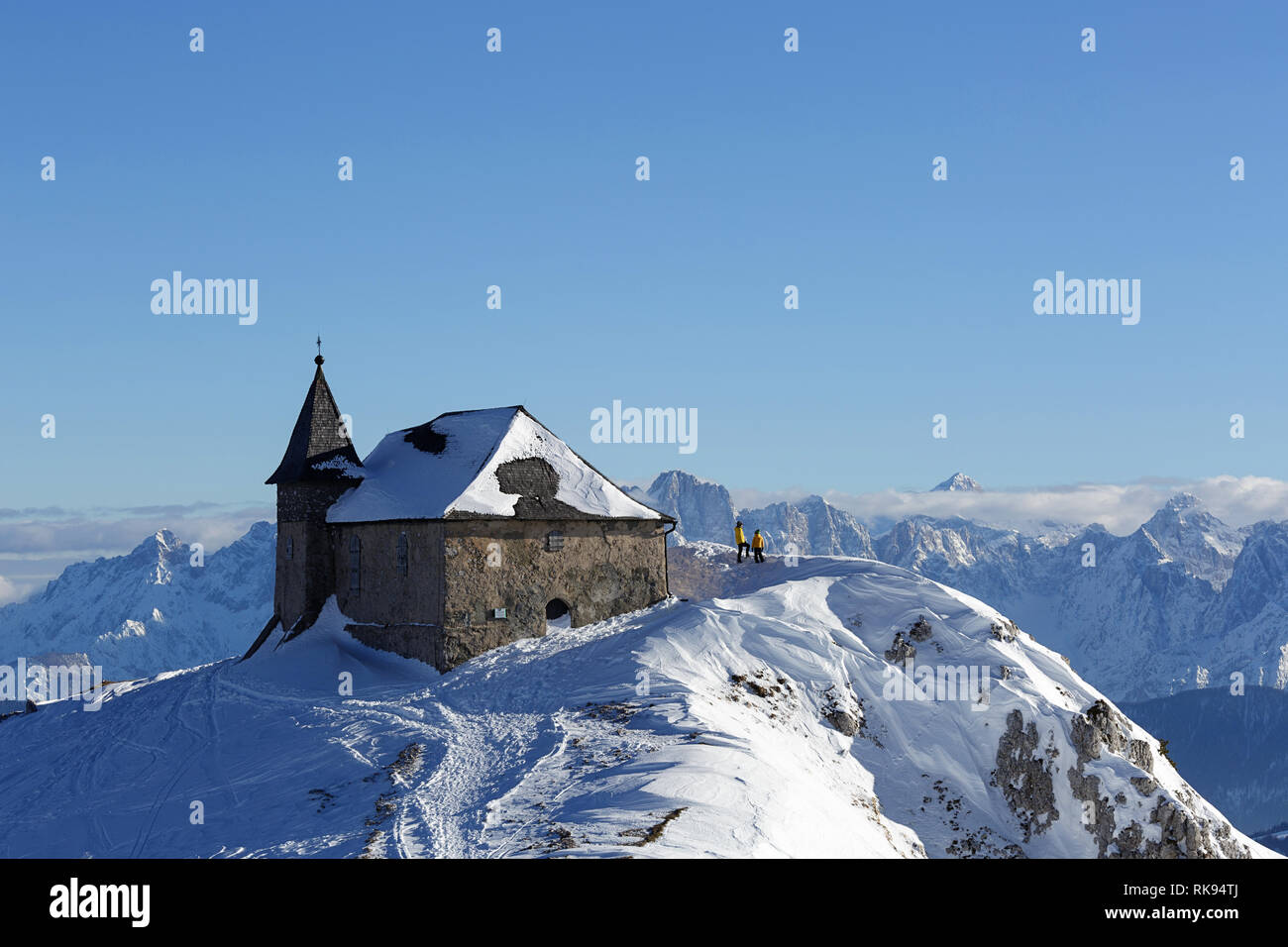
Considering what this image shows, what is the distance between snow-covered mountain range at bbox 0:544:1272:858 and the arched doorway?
140 cm

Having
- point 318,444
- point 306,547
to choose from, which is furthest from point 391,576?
point 318,444

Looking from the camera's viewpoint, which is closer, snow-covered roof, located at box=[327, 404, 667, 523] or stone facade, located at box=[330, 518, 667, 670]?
stone facade, located at box=[330, 518, 667, 670]

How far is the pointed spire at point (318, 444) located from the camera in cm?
5362

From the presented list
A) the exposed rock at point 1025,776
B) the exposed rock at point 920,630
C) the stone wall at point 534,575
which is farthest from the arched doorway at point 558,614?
the exposed rock at point 1025,776

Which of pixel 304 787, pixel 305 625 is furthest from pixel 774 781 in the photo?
pixel 305 625

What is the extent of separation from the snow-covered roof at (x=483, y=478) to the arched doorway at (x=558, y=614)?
3615 millimetres

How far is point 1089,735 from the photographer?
147 ft

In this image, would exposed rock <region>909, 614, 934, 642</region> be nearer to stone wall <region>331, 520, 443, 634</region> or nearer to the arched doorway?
the arched doorway

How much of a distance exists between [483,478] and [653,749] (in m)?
18.3

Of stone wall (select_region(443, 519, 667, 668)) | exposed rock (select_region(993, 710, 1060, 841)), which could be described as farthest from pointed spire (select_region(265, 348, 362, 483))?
exposed rock (select_region(993, 710, 1060, 841))

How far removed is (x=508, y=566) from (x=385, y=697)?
7290 mm

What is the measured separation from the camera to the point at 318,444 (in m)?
54.3

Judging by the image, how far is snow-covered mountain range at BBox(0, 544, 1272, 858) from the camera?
95.8 ft
